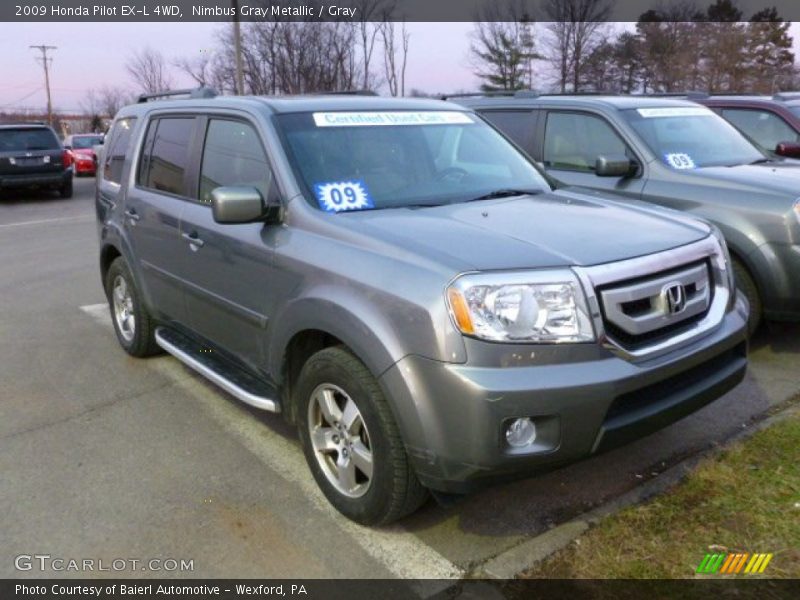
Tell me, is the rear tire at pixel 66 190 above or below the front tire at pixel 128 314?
below

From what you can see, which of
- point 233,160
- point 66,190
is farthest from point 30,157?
point 233,160

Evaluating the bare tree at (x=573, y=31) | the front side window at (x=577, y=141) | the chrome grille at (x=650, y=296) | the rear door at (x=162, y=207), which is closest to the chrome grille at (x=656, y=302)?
the chrome grille at (x=650, y=296)

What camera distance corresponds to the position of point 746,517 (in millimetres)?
3049

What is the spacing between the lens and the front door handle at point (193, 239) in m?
4.03

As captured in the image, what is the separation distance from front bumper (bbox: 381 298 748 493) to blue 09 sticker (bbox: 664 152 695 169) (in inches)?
130

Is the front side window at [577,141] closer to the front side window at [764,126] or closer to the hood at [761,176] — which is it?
the hood at [761,176]

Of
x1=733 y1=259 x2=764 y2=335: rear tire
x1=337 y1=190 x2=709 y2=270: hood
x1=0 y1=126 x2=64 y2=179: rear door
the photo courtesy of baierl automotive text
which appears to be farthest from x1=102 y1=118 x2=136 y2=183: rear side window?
x1=0 y1=126 x2=64 y2=179: rear door

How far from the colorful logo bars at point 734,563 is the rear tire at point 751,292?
8.11 ft

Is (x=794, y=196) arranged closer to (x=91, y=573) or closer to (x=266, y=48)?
(x=91, y=573)

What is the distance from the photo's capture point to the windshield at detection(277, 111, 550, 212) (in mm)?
3523

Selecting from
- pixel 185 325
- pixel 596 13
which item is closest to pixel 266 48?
pixel 596 13

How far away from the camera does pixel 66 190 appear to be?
1834cm

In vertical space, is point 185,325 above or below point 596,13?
below

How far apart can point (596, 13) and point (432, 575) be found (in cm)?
3984
